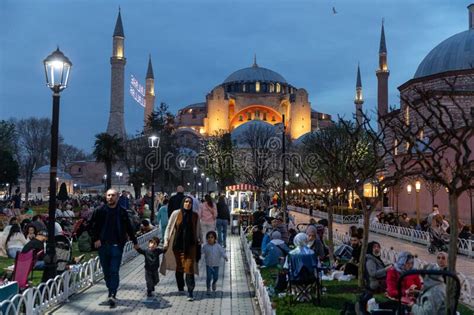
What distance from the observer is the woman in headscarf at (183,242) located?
8.25 m

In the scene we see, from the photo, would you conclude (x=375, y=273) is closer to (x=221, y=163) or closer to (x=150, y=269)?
(x=150, y=269)

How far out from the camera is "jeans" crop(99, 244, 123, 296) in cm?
748

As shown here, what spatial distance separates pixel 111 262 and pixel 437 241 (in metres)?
10.9

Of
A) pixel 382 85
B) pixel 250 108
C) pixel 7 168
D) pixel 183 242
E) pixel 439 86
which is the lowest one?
pixel 183 242

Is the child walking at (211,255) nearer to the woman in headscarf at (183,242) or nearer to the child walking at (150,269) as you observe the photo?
the woman in headscarf at (183,242)

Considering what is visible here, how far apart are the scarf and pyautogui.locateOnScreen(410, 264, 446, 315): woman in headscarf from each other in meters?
3.94

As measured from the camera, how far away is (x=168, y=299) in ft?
26.8

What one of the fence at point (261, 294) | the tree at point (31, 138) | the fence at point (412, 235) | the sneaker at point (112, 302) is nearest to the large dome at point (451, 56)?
the fence at point (412, 235)

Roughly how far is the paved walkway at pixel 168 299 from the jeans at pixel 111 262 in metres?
0.34

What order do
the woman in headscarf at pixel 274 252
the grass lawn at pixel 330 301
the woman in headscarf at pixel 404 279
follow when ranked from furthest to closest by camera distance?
the woman in headscarf at pixel 274 252 < the grass lawn at pixel 330 301 < the woman in headscarf at pixel 404 279

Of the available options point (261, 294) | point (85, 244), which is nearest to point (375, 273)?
point (261, 294)

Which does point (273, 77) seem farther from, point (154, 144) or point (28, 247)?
point (28, 247)

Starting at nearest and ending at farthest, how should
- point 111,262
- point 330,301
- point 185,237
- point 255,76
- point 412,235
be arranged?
point 111,262 → point 330,301 → point 185,237 → point 412,235 → point 255,76

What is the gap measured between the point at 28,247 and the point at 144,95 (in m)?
86.6
